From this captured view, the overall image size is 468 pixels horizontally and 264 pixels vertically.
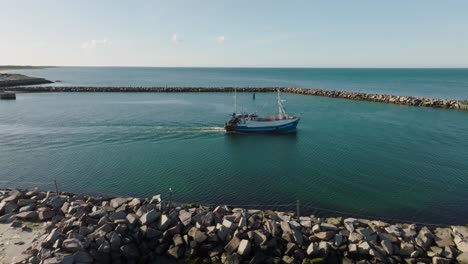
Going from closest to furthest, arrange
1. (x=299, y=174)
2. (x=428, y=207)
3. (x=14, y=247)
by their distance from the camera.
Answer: (x=14, y=247) → (x=428, y=207) → (x=299, y=174)

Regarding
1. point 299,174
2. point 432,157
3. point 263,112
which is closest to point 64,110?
point 263,112

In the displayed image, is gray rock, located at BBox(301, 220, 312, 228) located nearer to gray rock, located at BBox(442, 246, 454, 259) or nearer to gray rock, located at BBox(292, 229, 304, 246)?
gray rock, located at BBox(292, 229, 304, 246)

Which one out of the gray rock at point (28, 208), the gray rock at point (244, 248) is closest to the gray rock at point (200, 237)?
the gray rock at point (244, 248)

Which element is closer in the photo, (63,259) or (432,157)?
(63,259)

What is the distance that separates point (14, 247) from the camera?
12.1 m

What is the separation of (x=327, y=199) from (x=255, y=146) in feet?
46.2

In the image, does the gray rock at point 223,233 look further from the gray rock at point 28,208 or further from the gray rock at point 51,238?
the gray rock at point 28,208

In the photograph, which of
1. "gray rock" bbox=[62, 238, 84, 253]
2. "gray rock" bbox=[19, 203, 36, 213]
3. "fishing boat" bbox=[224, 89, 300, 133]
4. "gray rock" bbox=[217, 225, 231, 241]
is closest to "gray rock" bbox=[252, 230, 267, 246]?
"gray rock" bbox=[217, 225, 231, 241]

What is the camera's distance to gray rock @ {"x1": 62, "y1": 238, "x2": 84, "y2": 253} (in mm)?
11719

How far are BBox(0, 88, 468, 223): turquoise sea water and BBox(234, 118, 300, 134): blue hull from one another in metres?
1.35

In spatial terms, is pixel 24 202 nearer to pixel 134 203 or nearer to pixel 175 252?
pixel 134 203

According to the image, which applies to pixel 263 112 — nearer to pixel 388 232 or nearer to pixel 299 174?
pixel 299 174

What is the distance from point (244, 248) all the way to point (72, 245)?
617 centimetres

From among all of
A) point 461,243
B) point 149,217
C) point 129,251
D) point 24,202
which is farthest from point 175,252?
point 461,243
